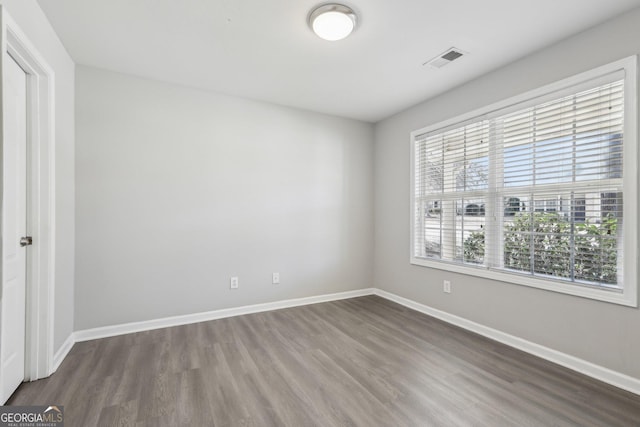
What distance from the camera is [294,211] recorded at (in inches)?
145

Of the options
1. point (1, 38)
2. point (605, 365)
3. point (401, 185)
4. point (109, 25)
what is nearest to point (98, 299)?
point (1, 38)

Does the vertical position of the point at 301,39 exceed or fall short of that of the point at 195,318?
it exceeds it

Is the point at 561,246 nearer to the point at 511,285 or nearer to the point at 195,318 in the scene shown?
the point at 511,285

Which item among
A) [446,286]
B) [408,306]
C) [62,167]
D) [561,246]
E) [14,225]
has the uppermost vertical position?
[62,167]

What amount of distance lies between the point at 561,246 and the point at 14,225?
3.90 meters

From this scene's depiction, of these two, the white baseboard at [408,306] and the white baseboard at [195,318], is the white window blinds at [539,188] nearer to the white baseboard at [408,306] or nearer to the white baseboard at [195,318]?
the white baseboard at [408,306]

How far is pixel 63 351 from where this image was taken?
7.47 ft

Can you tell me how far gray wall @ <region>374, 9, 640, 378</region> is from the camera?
196 cm

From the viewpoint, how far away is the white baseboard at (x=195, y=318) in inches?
104

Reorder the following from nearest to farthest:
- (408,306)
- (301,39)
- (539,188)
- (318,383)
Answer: (318,383)
(301,39)
(539,188)
(408,306)

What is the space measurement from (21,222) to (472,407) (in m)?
3.11

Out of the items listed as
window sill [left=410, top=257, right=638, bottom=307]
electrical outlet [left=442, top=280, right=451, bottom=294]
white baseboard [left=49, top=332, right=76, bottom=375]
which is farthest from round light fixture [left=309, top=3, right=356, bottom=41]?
white baseboard [left=49, top=332, right=76, bottom=375]

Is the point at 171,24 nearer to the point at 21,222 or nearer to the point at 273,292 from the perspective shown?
the point at 21,222

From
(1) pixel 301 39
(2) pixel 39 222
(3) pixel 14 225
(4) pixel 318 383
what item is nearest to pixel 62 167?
(2) pixel 39 222
